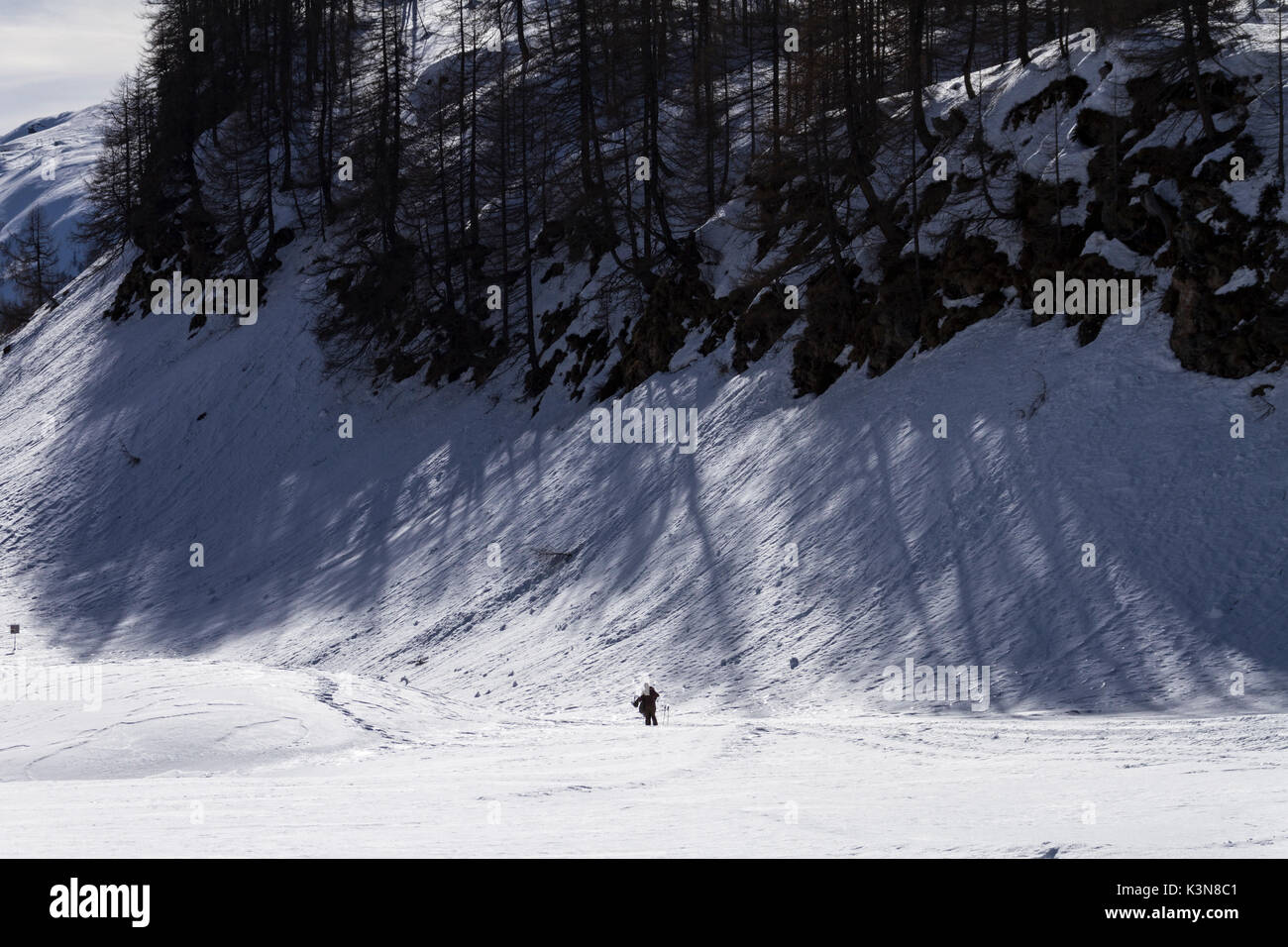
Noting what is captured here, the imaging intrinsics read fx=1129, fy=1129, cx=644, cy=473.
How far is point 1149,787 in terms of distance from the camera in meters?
7.88

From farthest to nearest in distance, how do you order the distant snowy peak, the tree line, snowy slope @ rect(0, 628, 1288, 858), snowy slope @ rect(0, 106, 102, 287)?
the distant snowy peak
snowy slope @ rect(0, 106, 102, 287)
the tree line
snowy slope @ rect(0, 628, 1288, 858)

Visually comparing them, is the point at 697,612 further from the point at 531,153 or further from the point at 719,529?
the point at 531,153

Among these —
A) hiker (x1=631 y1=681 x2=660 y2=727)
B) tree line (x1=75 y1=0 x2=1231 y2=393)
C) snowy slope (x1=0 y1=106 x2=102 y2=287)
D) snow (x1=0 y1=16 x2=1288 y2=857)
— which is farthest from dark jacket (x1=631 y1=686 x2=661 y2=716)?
snowy slope (x1=0 y1=106 x2=102 y2=287)

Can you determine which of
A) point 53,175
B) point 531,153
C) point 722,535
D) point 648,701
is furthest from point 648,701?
point 53,175

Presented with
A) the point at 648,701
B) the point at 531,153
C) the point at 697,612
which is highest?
the point at 531,153

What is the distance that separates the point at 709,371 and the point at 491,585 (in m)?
7.22

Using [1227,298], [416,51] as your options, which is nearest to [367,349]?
[1227,298]

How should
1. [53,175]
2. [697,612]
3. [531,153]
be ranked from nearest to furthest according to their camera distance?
[697,612], [531,153], [53,175]

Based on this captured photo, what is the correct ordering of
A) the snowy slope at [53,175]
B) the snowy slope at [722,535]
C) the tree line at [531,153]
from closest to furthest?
the snowy slope at [722,535] < the tree line at [531,153] < the snowy slope at [53,175]

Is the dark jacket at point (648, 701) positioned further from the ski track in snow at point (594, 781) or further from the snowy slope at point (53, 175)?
the snowy slope at point (53, 175)

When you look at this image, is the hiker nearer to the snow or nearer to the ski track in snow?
the ski track in snow

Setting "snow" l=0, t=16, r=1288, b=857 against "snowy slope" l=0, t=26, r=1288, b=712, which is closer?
"snow" l=0, t=16, r=1288, b=857

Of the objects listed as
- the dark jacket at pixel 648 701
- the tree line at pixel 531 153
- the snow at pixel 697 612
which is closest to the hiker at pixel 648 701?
the dark jacket at pixel 648 701
